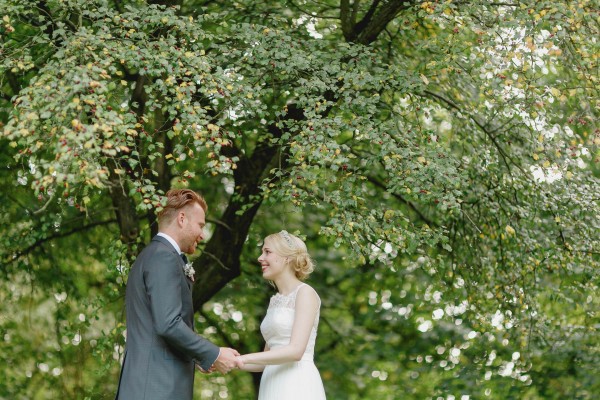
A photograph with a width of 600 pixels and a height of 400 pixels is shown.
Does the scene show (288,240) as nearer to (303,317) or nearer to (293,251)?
(293,251)

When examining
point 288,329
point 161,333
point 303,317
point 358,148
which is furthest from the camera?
point 358,148

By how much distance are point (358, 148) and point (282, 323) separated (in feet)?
17.2

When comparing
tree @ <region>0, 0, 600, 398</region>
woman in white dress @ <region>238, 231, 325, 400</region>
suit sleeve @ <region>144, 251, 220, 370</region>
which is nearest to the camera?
suit sleeve @ <region>144, 251, 220, 370</region>

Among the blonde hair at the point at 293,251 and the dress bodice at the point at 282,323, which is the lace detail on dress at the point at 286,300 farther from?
the blonde hair at the point at 293,251

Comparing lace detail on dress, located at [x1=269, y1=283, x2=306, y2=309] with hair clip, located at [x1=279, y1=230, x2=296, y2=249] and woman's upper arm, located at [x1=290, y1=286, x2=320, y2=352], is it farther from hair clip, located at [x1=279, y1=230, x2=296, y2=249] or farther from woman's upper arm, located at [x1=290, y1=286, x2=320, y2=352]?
hair clip, located at [x1=279, y1=230, x2=296, y2=249]

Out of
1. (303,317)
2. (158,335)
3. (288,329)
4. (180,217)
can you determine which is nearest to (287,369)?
(288,329)

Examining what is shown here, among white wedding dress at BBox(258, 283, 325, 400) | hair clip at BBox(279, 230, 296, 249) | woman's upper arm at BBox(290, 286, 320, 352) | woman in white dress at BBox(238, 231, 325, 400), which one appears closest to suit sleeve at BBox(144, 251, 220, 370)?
woman in white dress at BBox(238, 231, 325, 400)

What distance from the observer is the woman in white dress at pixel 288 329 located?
5.33m

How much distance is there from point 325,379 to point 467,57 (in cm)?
563

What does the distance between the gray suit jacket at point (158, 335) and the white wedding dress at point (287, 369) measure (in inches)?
31.9

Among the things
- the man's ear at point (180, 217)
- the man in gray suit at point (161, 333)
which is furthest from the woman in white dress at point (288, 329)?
the man's ear at point (180, 217)

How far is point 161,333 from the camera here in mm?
4574

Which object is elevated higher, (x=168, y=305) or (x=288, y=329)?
(x=168, y=305)

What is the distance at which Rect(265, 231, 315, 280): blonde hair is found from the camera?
562 cm
